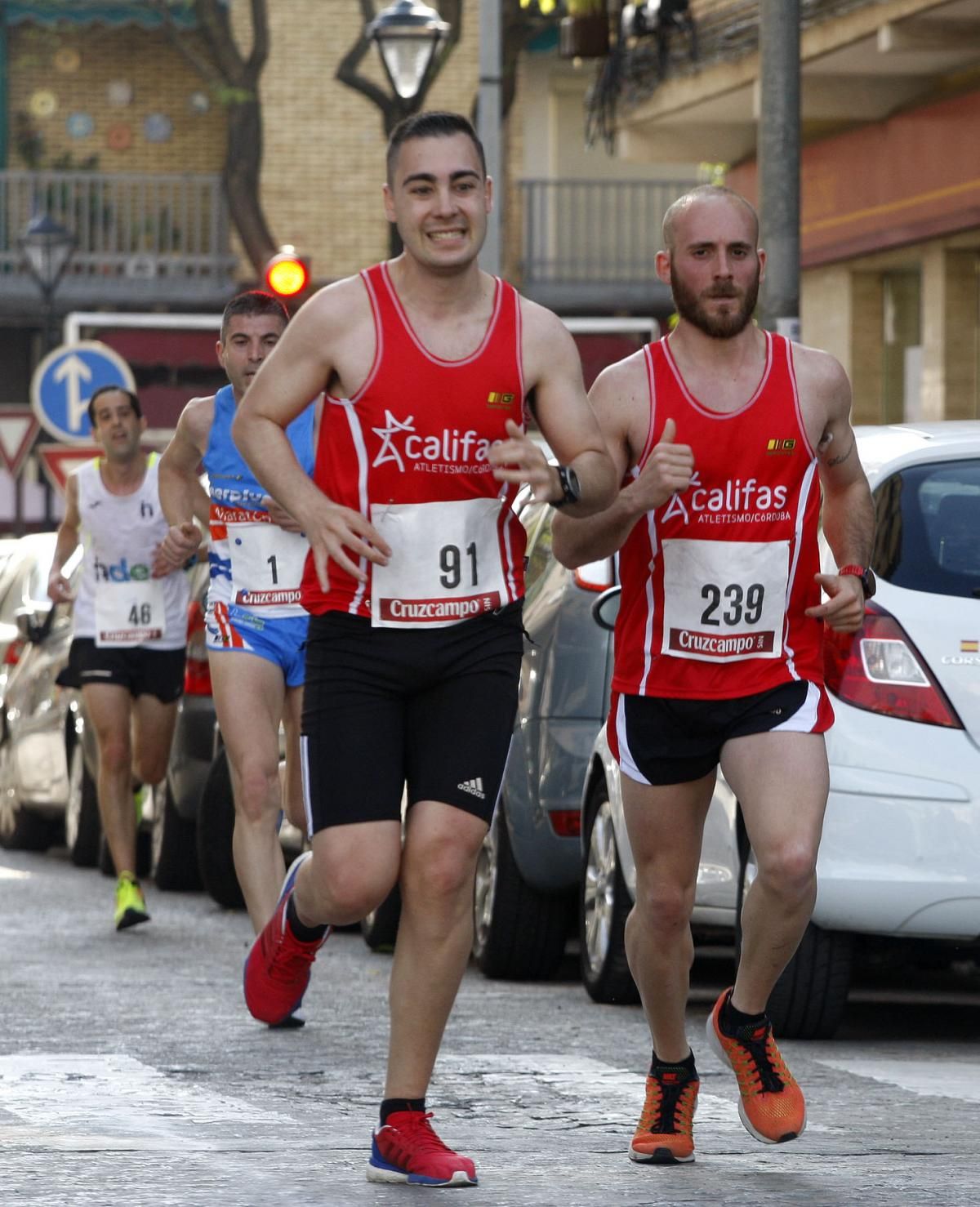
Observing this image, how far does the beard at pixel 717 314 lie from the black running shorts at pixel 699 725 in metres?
0.75

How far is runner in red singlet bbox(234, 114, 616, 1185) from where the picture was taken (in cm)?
618

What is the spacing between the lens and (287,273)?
18.4 m

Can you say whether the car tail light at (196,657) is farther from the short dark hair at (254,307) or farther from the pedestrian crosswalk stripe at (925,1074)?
the pedestrian crosswalk stripe at (925,1074)

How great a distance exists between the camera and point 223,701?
9477 mm

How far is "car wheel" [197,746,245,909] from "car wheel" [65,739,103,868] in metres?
2.36

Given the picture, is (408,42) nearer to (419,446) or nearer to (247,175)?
(419,446)

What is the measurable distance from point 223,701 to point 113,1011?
969 millimetres

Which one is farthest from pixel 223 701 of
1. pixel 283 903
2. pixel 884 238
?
pixel 884 238

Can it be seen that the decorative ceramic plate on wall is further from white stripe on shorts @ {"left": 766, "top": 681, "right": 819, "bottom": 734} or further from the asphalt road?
white stripe on shorts @ {"left": 766, "top": 681, "right": 819, "bottom": 734}

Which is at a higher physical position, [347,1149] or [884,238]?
[884,238]

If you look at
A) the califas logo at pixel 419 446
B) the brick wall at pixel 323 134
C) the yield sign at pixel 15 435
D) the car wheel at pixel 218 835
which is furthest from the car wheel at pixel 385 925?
the brick wall at pixel 323 134

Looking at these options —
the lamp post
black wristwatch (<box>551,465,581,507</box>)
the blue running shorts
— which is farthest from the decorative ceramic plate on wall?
black wristwatch (<box>551,465,581,507</box>)

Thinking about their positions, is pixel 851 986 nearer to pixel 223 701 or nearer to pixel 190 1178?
pixel 223 701

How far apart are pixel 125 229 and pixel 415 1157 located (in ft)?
114
